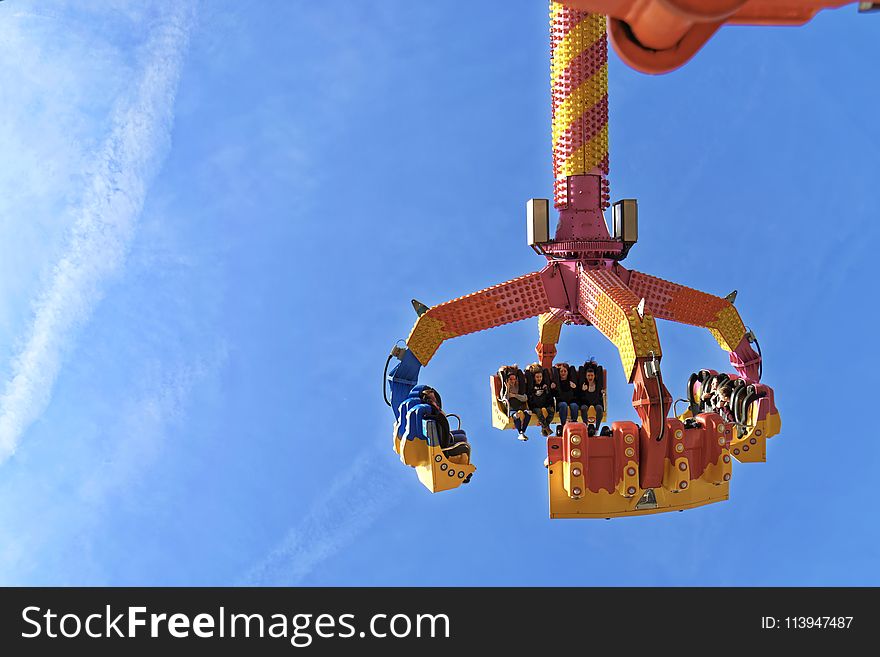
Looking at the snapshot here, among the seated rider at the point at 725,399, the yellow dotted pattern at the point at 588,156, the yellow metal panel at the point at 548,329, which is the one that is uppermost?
the yellow dotted pattern at the point at 588,156

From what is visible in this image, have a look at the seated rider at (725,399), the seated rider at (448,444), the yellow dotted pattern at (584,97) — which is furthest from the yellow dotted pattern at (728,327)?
the seated rider at (448,444)

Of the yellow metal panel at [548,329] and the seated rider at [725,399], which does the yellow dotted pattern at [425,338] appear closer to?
the yellow metal panel at [548,329]

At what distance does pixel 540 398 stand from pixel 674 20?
1014 cm

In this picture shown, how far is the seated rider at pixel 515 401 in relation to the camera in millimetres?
12445

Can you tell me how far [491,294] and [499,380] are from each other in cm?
330

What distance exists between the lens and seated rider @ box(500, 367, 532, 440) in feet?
40.8

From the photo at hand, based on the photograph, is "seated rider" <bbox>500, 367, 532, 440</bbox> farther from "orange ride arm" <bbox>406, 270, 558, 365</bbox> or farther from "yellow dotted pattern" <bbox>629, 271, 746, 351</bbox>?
"yellow dotted pattern" <bbox>629, 271, 746, 351</bbox>

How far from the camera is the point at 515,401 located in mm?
12539

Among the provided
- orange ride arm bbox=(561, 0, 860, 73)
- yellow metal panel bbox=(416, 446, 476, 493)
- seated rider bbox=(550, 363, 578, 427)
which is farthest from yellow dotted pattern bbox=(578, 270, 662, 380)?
orange ride arm bbox=(561, 0, 860, 73)

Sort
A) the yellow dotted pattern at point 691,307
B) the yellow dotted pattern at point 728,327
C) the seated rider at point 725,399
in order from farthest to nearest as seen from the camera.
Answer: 1. the seated rider at point 725,399
2. the yellow dotted pattern at point 728,327
3. the yellow dotted pattern at point 691,307

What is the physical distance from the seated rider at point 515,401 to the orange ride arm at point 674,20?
9652mm

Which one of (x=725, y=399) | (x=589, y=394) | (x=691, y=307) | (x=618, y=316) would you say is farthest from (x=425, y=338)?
(x=725, y=399)

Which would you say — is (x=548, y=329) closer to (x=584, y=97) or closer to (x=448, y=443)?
(x=584, y=97)

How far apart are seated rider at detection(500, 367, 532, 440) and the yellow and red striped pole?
317 centimetres
